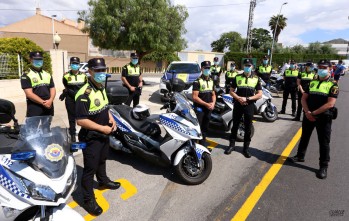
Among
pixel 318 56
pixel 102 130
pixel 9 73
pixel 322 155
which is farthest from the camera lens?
pixel 318 56

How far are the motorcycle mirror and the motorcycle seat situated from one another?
2.47 m

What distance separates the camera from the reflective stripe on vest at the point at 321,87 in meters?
4.36

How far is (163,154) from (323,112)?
2.82 m

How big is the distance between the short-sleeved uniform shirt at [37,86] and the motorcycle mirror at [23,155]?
2840 millimetres

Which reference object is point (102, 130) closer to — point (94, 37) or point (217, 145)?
point (217, 145)

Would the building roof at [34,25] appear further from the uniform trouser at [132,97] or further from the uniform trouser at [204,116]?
the uniform trouser at [204,116]

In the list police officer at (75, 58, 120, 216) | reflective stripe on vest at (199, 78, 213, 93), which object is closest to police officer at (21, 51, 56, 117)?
police officer at (75, 58, 120, 216)

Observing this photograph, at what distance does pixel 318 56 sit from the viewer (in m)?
49.8

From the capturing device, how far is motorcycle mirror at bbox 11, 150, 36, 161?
2072 millimetres

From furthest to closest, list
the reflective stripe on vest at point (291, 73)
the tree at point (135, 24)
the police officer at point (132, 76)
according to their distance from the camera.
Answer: the tree at point (135, 24) → the reflective stripe on vest at point (291, 73) → the police officer at point (132, 76)

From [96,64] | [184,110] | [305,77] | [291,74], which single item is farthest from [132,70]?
[291,74]

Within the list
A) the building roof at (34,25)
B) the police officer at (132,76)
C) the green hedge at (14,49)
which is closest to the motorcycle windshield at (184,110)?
the police officer at (132,76)

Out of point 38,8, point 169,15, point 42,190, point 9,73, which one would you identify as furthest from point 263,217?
point 38,8

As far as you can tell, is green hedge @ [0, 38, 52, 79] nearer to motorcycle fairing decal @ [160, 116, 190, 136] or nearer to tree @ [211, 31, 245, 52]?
motorcycle fairing decal @ [160, 116, 190, 136]
